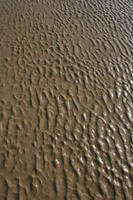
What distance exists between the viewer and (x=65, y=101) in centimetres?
604

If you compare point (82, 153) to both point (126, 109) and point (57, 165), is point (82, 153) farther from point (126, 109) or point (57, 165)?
point (126, 109)

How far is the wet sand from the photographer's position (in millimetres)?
4648

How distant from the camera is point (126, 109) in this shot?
5945 mm

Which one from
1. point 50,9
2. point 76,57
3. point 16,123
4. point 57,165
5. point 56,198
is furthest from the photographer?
point 50,9

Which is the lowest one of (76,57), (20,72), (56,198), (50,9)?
(56,198)

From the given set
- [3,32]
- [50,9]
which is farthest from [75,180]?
[50,9]

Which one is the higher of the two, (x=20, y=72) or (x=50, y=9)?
(x=50, y=9)

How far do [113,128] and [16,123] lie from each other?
210cm

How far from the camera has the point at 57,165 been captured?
4832mm

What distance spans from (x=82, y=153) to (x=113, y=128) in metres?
0.97

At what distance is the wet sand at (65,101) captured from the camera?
4648 millimetres

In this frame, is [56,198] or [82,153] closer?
[56,198]

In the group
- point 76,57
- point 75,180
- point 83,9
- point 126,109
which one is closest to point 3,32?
point 76,57

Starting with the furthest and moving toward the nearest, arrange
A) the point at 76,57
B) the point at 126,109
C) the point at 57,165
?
the point at 76,57
the point at 126,109
the point at 57,165
